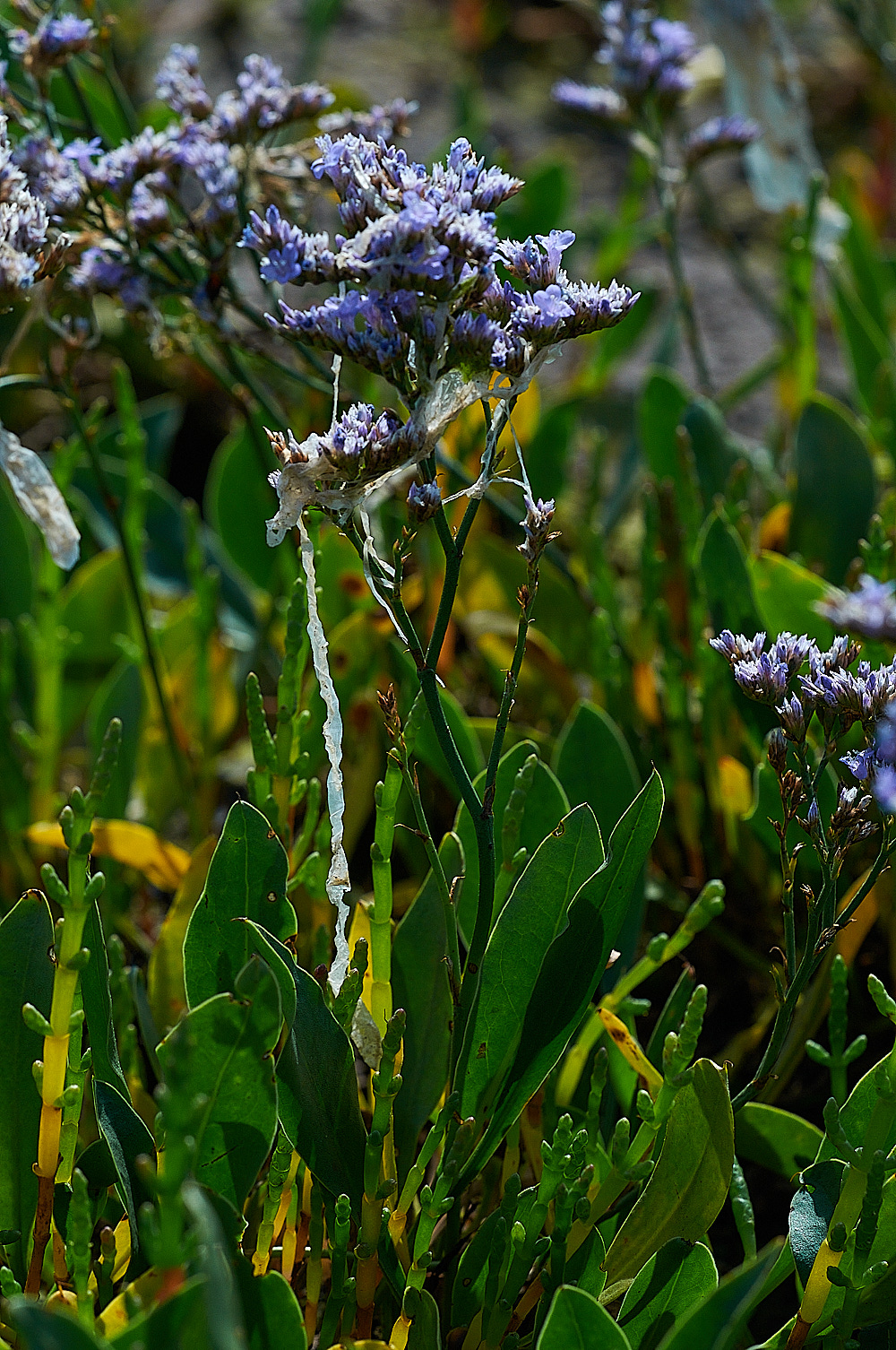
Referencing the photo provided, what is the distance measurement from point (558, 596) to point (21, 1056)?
77 centimetres

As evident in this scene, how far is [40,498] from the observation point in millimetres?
758

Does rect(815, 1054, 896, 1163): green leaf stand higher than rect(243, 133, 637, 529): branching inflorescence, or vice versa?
rect(243, 133, 637, 529): branching inflorescence

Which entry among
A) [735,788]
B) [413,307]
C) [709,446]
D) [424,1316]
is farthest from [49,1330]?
[709,446]

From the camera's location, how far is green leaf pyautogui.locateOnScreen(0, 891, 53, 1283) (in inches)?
29.1

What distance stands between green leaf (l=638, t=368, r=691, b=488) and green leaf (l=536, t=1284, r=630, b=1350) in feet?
3.18

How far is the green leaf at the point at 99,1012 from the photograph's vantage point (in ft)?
2.48

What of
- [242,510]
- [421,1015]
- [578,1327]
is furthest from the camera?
[242,510]

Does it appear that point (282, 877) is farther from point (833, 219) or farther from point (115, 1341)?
point (833, 219)

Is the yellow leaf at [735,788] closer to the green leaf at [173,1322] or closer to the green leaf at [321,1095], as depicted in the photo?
the green leaf at [321,1095]

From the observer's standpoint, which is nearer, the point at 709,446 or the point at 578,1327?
the point at 578,1327

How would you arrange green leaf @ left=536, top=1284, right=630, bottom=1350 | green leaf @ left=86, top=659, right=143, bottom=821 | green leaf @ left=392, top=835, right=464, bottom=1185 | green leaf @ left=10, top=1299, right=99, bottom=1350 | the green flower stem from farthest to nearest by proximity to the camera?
green leaf @ left=86, top=659, right=143, bottom=821
green leaf @ left=392, top=835, right=464, bottom=1185
the green flower stem
green leaf @ left=536, top=1284, right=630, bottom=1350
green leaf @ left=10, top=1299, right=99, bottom=1350

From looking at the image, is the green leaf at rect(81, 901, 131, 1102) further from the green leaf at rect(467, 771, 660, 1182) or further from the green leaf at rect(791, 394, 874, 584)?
the green leaf at rect(791, 394, 874, 584)

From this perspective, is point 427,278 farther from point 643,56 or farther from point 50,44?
point 643,56

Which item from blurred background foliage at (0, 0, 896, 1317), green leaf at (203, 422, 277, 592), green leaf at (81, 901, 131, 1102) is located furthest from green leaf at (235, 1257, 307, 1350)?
green leaf at (203, 422, 277, 592)
